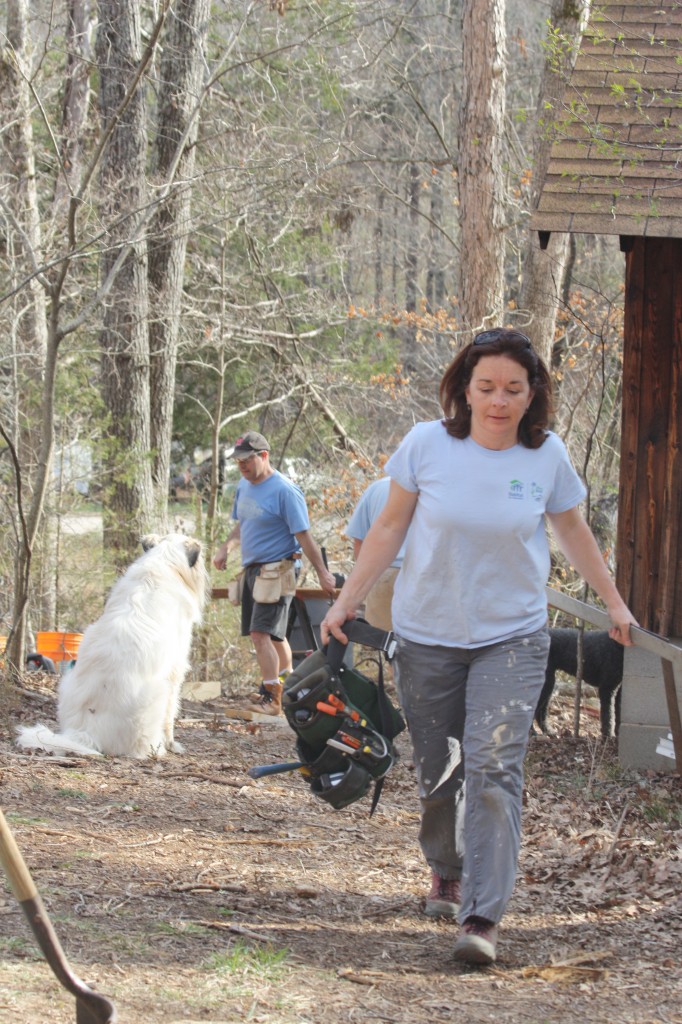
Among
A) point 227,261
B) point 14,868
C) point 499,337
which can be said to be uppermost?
point 227,261

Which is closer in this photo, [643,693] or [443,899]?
[443,899]

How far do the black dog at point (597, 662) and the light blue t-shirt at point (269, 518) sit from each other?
2.28 metres

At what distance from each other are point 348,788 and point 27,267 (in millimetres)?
7268

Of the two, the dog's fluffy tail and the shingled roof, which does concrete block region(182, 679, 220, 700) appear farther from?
the shingled roof

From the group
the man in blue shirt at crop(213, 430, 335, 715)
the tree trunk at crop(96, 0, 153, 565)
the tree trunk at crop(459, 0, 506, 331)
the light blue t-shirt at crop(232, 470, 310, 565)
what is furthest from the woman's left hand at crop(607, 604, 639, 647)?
the tree trunk at crop(96, 0, 153, 565)

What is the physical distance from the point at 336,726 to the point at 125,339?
10510mm

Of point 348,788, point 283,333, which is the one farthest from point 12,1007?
point 283,333

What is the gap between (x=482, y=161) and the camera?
1110 centimetres

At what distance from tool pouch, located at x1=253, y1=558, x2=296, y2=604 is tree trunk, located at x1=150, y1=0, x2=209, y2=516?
14.3 ft

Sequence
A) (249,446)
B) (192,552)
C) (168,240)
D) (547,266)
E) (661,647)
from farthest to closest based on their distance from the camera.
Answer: (547,266)
(168,240)
(249,446)
(192,552)
(661,647)

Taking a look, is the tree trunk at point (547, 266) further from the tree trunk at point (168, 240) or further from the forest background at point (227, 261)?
the tree trunk at point (168, 240)

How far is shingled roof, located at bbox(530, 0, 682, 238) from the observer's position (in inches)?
255

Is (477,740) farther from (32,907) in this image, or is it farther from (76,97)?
(76,97)

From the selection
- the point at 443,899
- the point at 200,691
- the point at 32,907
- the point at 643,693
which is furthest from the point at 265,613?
the point at 32,907
